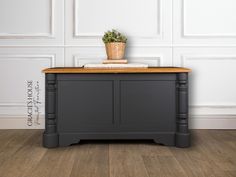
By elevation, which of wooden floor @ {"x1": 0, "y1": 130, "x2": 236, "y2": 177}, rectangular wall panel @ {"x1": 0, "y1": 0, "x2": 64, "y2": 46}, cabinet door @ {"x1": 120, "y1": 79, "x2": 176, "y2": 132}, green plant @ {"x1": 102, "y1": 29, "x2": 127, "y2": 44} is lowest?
wooden floor @ {"x1": 0, "y1": 130, "x2": 236, "y2": 177}

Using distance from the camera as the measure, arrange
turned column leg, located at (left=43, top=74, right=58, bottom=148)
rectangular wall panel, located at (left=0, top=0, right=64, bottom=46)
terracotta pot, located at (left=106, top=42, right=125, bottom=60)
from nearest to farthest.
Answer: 1. turned column leg, located at (left=43, top=74, right=58, bottom=148)
2. terracotta pot, located at (left=106, top=42, right=125, bottom=60)
3. rectangular wall panel, located at (left=0, top=0, right=64, bottom=46)

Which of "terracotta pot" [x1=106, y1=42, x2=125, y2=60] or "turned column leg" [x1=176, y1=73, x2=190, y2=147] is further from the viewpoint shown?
"terracotta pot" [x1=106, y1=42, x2=125, y2=60]

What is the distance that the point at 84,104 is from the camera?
207 centimetres

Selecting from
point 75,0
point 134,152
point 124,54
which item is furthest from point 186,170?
point 75,0

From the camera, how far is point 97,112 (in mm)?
2076

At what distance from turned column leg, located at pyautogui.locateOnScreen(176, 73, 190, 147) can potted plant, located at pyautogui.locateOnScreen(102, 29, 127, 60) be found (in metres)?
0.44

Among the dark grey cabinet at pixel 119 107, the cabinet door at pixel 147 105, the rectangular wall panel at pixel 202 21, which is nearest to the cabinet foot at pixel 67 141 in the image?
the dark grey cabinet at pixel 119 107

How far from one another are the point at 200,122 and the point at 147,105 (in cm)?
64

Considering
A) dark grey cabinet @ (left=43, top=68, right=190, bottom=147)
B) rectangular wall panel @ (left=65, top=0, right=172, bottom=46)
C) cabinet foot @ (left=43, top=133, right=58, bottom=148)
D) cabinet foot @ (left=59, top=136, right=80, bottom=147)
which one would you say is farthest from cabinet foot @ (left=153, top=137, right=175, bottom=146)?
rectangular wall panel @ (left=65, top=0, right=172, bottom=46)

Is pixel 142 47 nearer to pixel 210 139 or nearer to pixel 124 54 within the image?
pixel 124 54

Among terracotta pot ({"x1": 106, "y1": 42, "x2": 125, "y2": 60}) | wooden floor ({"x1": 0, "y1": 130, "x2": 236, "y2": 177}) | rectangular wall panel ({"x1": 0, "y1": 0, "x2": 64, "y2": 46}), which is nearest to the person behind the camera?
wooden floor ({"x1": 0, "y1": 130, "x2": 236, "y2": 177})

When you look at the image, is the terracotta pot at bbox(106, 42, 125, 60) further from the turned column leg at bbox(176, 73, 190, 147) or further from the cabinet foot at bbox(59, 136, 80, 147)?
the cabinet foot at bbox(59, 136, 80, 147)

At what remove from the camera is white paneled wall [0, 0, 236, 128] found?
98.7 inches

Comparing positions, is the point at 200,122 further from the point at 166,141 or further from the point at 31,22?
the point at 31,22
